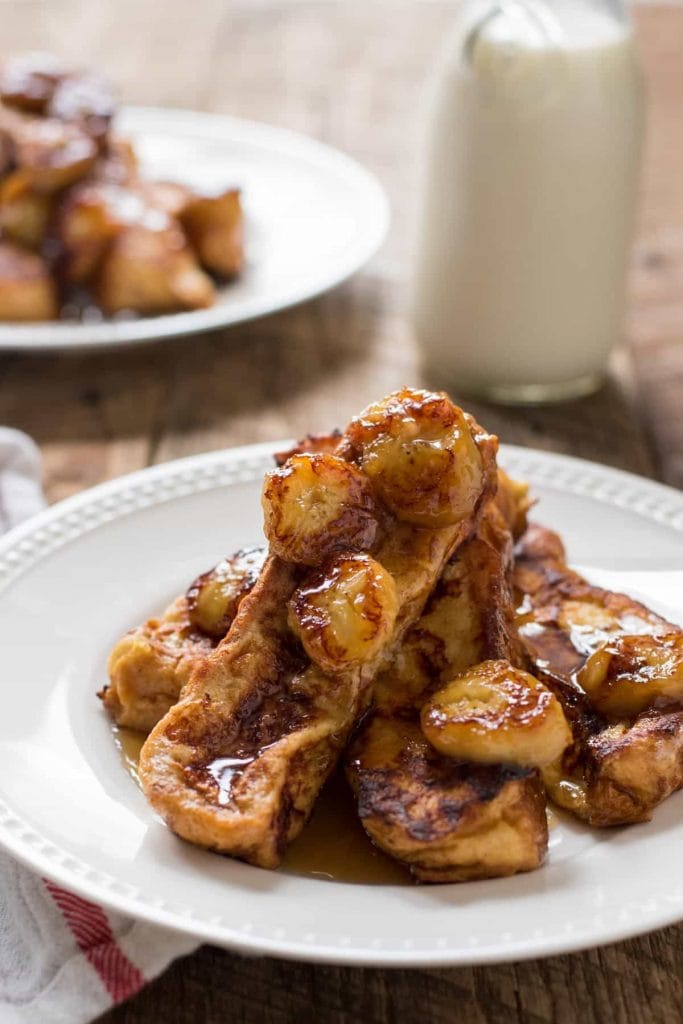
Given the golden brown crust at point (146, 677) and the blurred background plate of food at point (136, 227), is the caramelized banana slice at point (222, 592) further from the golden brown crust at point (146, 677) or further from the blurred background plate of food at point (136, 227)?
the blurred background plate of food at point (136, 227)

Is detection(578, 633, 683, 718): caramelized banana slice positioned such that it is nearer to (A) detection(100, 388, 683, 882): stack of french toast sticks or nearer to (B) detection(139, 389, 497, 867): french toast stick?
(A) detection(100, 388, 683, 882): stack of french toast sticks

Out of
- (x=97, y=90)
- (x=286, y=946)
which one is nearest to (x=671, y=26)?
(x=97, y=90)

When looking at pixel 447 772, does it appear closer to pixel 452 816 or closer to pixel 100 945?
pixel 452 816

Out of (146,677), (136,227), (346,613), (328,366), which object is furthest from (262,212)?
(346,613)

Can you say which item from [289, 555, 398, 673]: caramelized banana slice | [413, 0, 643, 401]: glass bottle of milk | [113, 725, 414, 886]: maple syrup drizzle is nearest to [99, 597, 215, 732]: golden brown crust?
[113, 725, 414, 886]: maple syrup drizzle

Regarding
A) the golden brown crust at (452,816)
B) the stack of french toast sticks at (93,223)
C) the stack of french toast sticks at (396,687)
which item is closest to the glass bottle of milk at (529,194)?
the stack of french toast sticks at (93,223)

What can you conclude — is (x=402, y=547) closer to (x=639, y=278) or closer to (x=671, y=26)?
(x=639, y=278)
